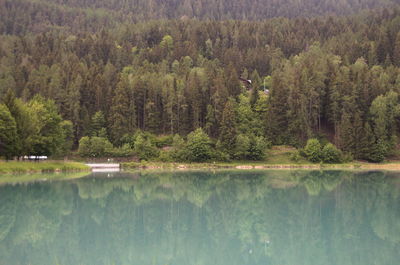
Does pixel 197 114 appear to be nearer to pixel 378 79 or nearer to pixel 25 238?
pixel 378 79

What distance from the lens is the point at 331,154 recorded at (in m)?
90.6

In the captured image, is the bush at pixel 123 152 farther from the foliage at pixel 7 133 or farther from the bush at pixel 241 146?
the foliage at pixel 7 133

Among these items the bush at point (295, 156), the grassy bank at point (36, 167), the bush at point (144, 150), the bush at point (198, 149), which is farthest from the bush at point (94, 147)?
the bush at point (295, 156)

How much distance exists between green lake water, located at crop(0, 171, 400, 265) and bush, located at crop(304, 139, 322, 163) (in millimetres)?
37539

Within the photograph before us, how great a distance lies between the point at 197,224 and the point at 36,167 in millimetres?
42478

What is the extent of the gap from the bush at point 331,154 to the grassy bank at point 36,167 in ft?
142

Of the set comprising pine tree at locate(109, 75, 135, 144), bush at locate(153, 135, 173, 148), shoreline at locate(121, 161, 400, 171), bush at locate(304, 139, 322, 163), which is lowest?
shoreline at locate(121, 161, 400, 171)

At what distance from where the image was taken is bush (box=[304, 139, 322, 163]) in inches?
3561

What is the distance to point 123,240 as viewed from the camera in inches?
1003

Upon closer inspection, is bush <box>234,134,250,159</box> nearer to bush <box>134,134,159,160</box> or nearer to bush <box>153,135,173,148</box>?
bush <box>153,135,173,148</box>

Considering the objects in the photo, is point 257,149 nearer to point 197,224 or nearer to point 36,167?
point 36,167

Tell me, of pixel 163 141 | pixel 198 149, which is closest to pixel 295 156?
pixel 198 149

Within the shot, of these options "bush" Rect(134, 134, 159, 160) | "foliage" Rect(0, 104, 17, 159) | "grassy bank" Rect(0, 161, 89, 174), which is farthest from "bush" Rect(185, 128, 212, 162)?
"foliage" Rect(0, 104, 17, 159)

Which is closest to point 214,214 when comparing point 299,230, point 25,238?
point 299,230
